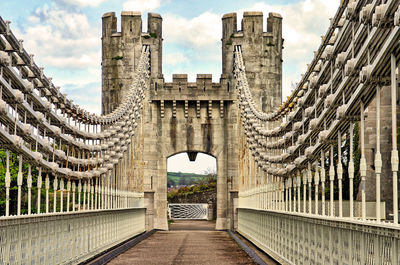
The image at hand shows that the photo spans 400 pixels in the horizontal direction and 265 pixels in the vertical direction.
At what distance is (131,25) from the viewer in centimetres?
3544

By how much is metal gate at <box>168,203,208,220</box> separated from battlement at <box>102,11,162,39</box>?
22922mm

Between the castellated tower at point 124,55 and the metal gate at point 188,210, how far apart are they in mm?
22589

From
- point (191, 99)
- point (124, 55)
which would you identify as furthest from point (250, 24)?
point (124, 55)

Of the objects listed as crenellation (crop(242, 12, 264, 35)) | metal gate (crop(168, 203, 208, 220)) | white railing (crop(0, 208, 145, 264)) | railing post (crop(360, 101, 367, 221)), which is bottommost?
metal gate (crop(168, 203, 208, 220))

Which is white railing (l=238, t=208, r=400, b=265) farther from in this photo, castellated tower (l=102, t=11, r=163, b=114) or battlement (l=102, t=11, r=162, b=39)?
battlement (l=102, t=11, r=162, b=39)

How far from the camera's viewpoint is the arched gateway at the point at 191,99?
34281 mm

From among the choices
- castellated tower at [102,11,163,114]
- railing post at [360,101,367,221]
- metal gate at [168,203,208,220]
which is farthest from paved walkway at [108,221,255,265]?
metal gate at [168,203,208,220]

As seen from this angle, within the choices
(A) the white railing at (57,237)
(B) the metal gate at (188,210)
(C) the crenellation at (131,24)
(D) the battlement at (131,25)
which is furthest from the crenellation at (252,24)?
(B) the metal gate at (188,210)

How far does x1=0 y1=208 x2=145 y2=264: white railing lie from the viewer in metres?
10.2

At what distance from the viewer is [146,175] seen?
3403cm

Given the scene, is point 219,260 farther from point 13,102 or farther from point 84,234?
point 13,102

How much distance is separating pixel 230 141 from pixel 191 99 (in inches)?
95.6

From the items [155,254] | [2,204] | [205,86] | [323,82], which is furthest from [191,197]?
[323,82]

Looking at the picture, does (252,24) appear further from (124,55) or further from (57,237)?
(57,237)
